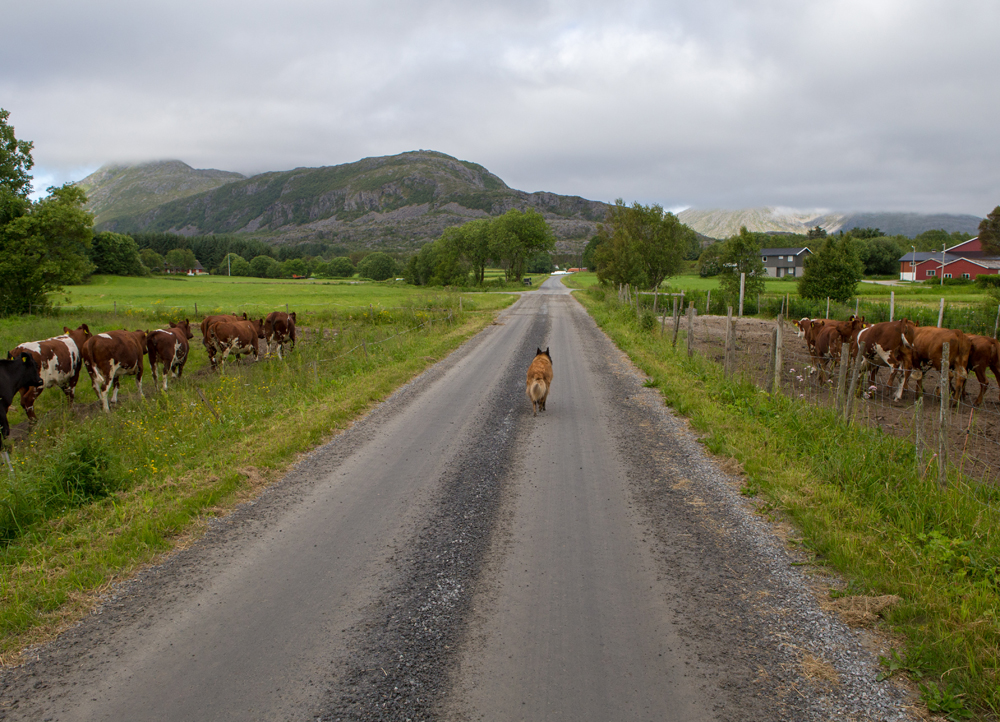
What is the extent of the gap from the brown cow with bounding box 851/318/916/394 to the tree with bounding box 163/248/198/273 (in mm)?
140623

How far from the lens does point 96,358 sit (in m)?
13.6

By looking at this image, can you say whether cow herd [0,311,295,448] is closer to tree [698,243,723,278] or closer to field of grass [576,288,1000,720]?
field of grass [576,288,1000,720]

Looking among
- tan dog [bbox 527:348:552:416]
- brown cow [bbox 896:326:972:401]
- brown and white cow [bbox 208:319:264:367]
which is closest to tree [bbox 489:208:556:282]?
brown and white cow [bbox 208:319:264:367]

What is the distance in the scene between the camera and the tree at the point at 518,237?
92500 mm

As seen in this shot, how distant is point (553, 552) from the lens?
5.80 meters

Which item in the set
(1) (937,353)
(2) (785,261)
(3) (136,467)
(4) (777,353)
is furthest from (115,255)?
(2) (785,261)

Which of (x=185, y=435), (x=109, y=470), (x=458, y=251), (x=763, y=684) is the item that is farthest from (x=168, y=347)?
(x=458, y=251)

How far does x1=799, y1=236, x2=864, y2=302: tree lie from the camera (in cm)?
3850

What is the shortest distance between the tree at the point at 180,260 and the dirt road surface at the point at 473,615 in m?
140

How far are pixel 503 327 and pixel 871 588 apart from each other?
85.3 ft

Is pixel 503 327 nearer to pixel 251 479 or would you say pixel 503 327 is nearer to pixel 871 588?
pixel 251 479

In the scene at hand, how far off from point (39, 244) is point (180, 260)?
10536cm

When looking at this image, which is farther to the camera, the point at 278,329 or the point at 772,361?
the point at 278,329

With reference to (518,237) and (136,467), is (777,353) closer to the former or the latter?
(136,467)
